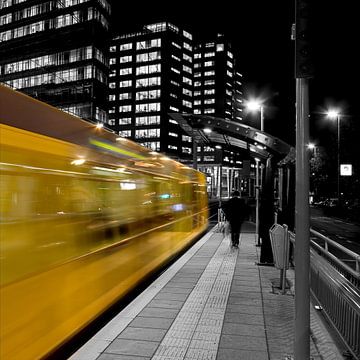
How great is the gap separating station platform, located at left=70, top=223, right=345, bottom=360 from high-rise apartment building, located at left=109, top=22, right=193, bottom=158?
340 ft

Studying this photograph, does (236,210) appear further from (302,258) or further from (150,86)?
(150,86)

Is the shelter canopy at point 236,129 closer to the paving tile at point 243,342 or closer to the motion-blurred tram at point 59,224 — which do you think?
the motion-blurred tram at point 59,224

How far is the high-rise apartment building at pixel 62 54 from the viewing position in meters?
64.0

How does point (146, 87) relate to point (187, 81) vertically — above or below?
below

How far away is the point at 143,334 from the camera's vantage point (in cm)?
543

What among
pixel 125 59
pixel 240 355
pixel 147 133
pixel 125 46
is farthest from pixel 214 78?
pixel 240 355

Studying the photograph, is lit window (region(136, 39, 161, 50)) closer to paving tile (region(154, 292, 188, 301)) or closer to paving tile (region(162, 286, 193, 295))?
paving tile (region(162, 286, 193, 295))

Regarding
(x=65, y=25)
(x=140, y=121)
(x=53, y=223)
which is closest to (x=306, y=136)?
(x=53, y=223)

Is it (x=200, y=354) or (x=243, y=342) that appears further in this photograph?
(x=243, y=342)

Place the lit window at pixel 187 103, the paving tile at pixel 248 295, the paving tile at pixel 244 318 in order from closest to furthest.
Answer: the paving tile at pixel 244 318 → the paving tile at pixel 248 295 → the lit window at pixel 187 103

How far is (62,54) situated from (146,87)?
47898 millimetres

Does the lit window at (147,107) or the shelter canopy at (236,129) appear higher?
the lit window at (147,107)

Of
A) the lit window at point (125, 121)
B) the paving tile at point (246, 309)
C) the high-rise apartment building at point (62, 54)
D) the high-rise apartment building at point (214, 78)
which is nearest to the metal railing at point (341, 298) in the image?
the paving tile at point (246, 309)

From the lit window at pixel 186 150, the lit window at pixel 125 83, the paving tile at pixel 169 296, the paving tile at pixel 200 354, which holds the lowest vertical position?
the paving tile at pixel 169 296
